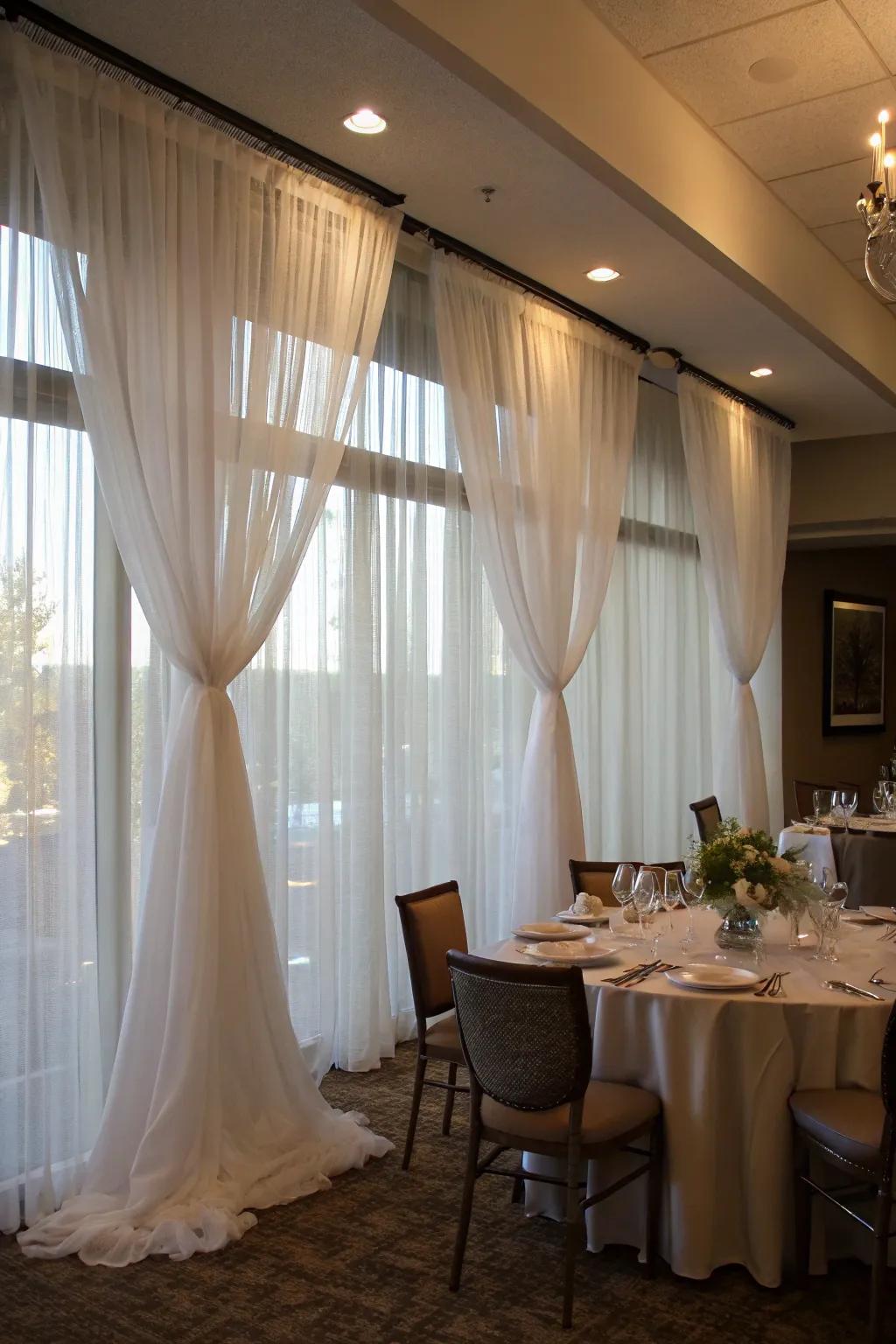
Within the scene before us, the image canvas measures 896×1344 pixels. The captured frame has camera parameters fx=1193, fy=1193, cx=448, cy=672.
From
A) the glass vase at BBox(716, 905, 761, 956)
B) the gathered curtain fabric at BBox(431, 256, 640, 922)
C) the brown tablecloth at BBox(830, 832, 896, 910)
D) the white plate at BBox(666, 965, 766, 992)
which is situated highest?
the gathered curtain fabric at BBox(431, 256, 640, 922)

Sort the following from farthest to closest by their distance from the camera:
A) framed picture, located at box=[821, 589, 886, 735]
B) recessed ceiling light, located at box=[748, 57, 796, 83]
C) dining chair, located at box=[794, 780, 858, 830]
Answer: framed picture, located at box=[821, 589, 886, 735] < dining chair, located at box=[794, 780, 858, 830] < recessed ceiling light, located at box=[748, 57, 796, 83]

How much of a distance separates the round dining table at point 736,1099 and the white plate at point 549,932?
566 millimetres

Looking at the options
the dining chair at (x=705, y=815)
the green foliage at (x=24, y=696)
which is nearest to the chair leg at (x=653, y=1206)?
the green foliage at (x=24, y=696)

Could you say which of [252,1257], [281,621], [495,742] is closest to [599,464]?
[495,742]

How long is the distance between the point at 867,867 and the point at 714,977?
146 inches

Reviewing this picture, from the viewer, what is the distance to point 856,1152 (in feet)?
9.91

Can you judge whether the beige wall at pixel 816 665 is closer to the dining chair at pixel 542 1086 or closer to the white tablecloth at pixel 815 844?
the white tablecloth at pixel 815 844

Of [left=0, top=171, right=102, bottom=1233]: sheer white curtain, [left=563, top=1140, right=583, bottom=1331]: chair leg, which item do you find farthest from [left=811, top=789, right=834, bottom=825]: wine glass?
[left=0, top=171, right=102, bottom=1233]: sheer white curtain

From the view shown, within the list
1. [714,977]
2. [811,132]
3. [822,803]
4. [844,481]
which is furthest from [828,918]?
[844,481]

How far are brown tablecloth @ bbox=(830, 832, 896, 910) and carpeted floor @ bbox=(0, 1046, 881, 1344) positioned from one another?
358cm

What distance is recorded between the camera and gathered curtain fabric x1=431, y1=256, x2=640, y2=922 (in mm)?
5367

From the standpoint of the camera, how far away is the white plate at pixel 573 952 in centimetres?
368

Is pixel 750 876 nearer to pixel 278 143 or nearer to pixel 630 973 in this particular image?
pixel 630 973

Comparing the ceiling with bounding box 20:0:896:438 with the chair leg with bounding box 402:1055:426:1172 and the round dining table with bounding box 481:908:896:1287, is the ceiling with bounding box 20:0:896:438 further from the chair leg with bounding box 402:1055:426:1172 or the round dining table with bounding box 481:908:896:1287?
the chair leg with bounding box 402:1055:426:1172
